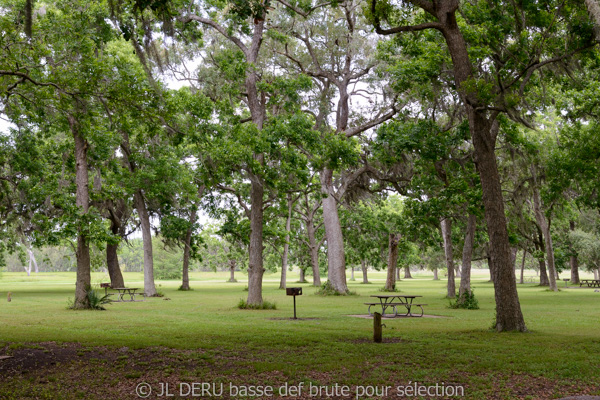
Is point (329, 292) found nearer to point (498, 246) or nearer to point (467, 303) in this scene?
point (467, 303)

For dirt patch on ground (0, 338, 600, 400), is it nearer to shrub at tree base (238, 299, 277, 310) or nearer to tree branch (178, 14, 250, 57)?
shrub at tree base (238, 299, 277, 310)

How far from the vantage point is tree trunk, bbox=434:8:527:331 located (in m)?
11.7

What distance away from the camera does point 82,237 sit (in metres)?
19.5

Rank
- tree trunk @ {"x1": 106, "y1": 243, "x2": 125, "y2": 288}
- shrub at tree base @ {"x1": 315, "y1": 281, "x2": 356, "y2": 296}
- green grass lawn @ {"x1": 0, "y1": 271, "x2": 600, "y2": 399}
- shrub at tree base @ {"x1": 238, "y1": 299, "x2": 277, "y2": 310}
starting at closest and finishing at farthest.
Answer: green grass lawn @ {"x1": 0, "y1": 271, "x2": 600, "y2": 399}
shrub at tree base @ {"x1": 238, "y1": 299, "x2": 277, "y2": 310}
shrub at tree base @ {"x1": 315, "y1": 281, "x2": 356, "y2": 296}
tree trunk @ {"x1": 106, "y1": 243, "x2": 125, "y2": 288}

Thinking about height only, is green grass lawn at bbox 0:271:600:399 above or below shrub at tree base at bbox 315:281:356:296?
above

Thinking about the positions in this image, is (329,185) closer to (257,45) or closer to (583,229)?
(257,45)

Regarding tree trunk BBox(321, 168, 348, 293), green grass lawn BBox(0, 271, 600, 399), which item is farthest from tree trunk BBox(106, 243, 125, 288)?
green grass lawn BBox(0, 271, 600, 399)

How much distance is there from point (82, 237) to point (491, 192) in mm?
14889

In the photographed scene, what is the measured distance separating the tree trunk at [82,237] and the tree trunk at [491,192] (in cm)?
1355

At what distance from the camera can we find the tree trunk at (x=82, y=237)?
63.0ft

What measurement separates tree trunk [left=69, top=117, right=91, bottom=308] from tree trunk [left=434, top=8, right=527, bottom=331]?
44.5 feet

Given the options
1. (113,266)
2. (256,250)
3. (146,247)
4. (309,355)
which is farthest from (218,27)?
A: (113,266)

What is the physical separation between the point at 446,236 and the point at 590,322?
12076 mm

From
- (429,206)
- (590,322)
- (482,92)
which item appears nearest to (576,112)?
(429,206)
